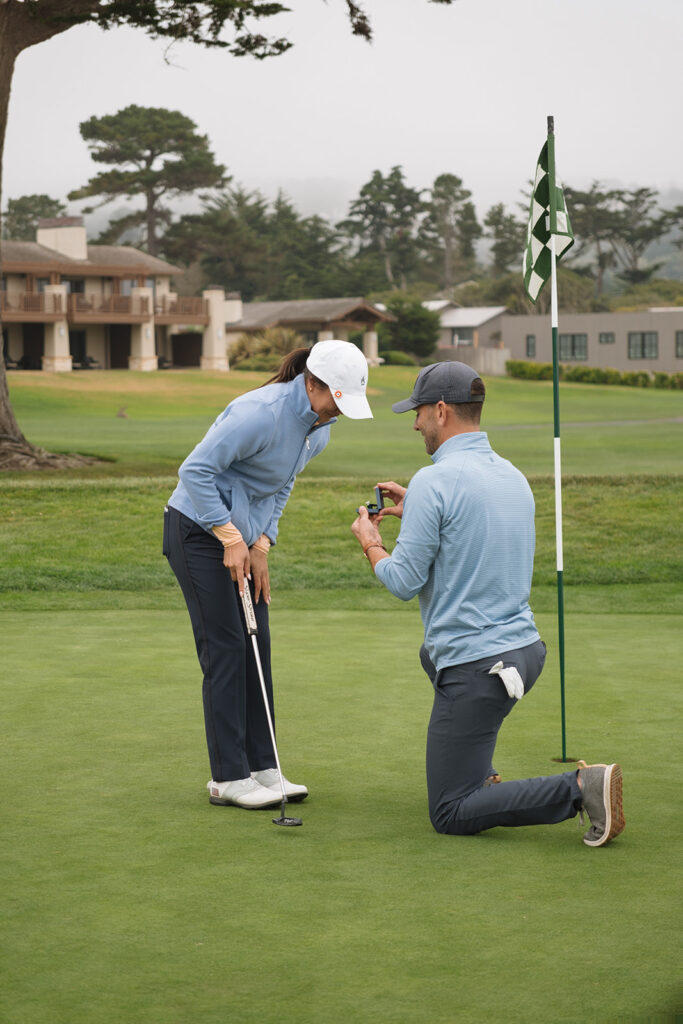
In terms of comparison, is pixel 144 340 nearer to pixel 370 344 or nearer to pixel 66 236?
pixel 66 236

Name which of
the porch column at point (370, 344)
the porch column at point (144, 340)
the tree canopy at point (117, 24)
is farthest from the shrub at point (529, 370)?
the tree canopy at point (117, 24)

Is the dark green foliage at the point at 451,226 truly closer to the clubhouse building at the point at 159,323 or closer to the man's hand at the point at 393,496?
the clubhouse building at the point at 159,323

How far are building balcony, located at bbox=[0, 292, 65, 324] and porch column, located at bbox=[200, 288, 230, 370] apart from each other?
10278mm

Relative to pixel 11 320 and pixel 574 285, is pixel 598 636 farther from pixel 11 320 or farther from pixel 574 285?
pixel 574 285

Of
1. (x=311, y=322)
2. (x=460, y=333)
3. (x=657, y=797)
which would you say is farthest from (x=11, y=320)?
(x=657, y=797)

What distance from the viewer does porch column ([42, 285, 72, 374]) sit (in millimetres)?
63906

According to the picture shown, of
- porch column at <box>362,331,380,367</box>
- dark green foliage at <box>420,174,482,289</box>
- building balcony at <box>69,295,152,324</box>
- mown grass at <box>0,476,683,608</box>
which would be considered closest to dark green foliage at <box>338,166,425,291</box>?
dark green foliage at <box>420,174,482,289</box>

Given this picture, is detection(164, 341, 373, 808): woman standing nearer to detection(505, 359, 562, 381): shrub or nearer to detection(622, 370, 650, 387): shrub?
detection(505, 359, 562, 381): shrub

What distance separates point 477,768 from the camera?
4828 mm

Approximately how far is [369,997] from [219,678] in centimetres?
217

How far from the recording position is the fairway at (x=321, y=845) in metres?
3.42

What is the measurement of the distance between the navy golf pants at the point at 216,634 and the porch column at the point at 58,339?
59803 mm

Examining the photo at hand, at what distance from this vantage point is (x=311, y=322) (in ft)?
254

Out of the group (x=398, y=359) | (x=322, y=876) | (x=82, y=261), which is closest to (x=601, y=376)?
(x=398, y=359)
